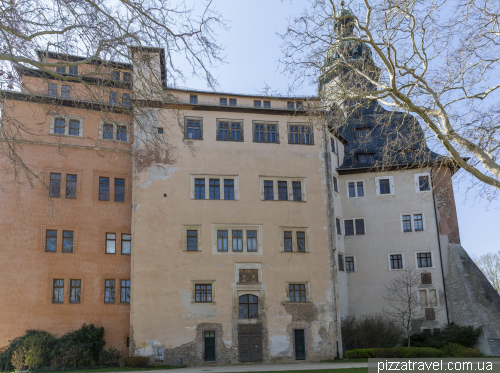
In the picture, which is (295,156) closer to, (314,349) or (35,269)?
(314,349)

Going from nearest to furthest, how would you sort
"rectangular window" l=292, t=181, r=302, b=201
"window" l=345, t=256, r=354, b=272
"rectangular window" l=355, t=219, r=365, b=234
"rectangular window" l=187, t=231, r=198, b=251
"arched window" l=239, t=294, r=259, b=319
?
"arched window" l=239, t=294, r=259, b=319
"rectangular window" l=187, t=231, r=198, b=251
"rectangular window" l=292, t=181, r=302, b=201
"window" l=345, t=256, r=354, b=272
"rectangular window" l=355, t=219, r=365, b=234

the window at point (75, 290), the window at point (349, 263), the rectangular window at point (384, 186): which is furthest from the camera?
the rectangular window at point (384, 186)

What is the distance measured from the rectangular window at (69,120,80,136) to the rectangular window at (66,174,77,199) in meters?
2.54

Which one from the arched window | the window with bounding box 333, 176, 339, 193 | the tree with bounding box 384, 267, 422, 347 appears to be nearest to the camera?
the arched window

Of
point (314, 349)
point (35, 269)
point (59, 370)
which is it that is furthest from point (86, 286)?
point (314, 349)

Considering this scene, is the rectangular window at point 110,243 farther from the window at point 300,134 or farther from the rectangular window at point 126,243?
the window at point 300,134

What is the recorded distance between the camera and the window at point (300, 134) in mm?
31170

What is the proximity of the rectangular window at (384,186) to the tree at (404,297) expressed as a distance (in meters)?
5.51

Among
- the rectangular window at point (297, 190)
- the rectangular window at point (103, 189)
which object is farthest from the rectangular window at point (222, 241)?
the rectangular window at point (103, 189)

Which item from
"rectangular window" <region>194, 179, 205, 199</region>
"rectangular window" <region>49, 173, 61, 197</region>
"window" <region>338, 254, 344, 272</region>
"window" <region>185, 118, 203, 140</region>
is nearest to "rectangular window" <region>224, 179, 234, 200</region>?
"rectangular window" <region>194, 179, 205, 199</region>

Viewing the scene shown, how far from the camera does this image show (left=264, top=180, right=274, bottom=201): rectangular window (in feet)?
97.9

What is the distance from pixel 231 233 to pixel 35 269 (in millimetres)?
10740

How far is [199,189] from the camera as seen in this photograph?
2919cm

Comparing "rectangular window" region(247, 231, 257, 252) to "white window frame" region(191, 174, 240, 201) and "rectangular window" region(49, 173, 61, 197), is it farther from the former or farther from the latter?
"rectangular window" region(49, 173, 61, 197)
